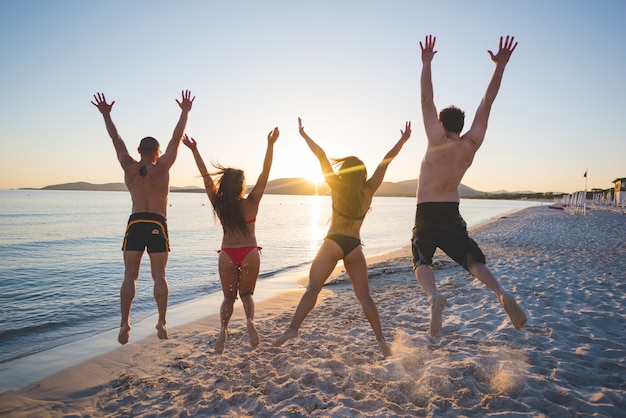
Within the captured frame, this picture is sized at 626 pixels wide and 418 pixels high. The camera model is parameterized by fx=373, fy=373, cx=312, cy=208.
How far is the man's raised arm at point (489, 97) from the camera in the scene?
13.0 feet

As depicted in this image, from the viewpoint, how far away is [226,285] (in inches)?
179

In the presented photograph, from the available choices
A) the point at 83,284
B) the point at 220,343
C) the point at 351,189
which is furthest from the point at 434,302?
the point at 83,284

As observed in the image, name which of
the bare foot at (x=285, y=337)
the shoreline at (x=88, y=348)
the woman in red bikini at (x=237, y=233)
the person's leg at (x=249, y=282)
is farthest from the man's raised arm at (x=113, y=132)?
the shoreline at (x=88, y=348)

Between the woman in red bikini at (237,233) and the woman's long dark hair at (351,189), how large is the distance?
3.05 ft

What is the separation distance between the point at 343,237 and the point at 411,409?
1837 millimetres

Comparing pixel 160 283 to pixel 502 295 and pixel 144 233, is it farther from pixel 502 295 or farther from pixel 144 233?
pixel 502 295

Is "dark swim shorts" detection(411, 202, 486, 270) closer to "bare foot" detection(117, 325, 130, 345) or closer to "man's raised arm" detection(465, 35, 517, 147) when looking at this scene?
"man's raised arm" detection(465, 35, 517, 147)

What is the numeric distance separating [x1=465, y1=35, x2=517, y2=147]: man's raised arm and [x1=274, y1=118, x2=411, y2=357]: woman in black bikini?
93 centimetres

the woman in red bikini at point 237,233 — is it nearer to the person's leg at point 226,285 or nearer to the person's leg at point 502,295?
the person's leg at point 226,285

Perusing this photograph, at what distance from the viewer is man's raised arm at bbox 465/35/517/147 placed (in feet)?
13.0

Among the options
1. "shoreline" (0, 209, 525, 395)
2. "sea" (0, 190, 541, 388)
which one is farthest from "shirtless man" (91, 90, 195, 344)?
"shoreline" (0, 209, 525, 395)

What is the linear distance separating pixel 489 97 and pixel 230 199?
312cm

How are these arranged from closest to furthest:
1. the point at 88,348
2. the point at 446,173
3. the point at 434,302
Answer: the point at 446,173
the point at 434,302
the point at 88,348

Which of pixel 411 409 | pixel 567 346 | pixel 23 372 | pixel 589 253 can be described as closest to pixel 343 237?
pixel 411 409
